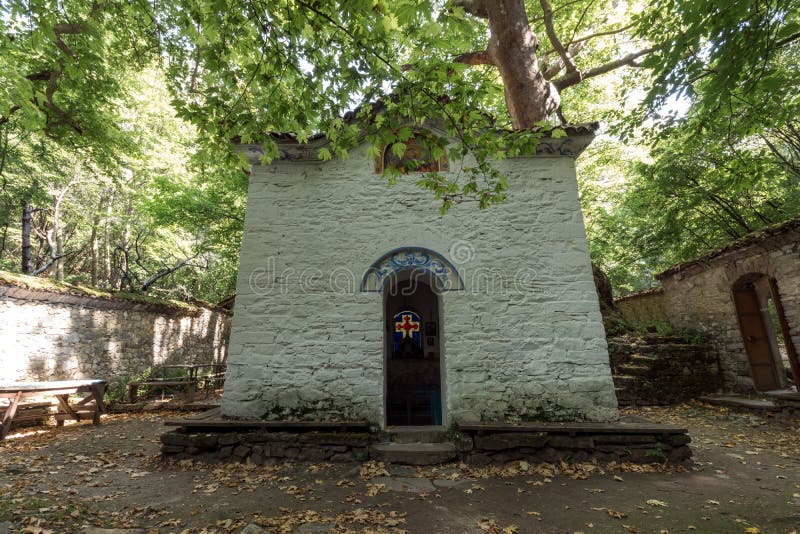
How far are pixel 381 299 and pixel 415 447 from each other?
2.09 meters

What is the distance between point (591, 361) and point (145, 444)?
706cm

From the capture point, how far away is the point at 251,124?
357 cm

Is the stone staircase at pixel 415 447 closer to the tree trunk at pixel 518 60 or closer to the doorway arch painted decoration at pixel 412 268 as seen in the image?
the doorway arch painted decoration at pixel 412 268

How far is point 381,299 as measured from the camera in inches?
213

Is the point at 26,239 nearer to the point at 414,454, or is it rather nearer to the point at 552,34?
the point at 414,454

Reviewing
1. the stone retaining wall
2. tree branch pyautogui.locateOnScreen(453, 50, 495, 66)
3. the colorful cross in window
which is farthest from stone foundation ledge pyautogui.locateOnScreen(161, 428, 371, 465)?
the stone retaining wall

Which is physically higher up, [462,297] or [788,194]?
[788,194]

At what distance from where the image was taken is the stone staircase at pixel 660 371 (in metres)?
8.51

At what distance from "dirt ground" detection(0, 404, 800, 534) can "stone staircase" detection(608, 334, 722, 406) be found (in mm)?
2968

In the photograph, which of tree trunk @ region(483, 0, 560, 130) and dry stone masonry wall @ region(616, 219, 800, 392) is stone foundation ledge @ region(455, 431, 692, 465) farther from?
tree trunk @ region(483, 0, 560, 130)

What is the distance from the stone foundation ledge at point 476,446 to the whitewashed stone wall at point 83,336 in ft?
15.2

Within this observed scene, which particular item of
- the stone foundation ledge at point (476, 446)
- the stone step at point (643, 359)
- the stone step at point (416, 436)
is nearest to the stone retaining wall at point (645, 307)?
the stone step at point (643, 359)

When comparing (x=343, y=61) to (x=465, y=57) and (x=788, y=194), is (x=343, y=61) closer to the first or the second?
(x=465, y=57)

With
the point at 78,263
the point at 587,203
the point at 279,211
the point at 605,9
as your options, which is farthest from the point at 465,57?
the point at 78,263
